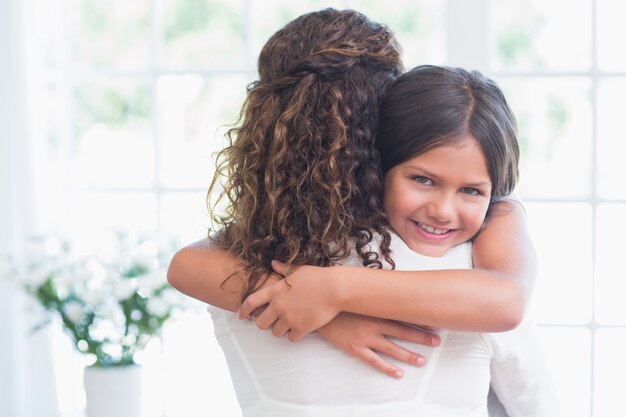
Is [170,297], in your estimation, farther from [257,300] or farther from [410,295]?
[410,295]

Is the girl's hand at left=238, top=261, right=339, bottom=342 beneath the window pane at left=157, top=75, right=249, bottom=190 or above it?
beneath

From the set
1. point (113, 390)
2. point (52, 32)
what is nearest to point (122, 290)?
point (113, 390)

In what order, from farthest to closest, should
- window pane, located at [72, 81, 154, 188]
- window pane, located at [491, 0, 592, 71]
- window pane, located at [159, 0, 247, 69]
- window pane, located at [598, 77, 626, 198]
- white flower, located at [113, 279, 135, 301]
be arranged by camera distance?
window pane, located at [72, 81, 154, 188], window pane, located at [159, 0, 247, 69], window pane, located at [491, 0, 592, 71], window pane, located at [598, 77, 626, 198], white flower, located at [113, 279, 135, 301]

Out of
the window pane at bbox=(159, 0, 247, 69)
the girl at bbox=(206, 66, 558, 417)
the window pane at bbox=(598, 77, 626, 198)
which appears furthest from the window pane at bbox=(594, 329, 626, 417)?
the window pane at bbox=(159, 0, 247, 69)

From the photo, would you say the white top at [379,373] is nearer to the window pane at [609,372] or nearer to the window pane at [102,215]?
the window pane at [609,372]

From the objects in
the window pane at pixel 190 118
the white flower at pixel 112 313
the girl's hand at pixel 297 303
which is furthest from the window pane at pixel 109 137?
the girl's hand at pixel 297 303

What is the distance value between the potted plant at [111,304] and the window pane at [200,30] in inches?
31.5

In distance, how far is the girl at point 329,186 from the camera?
112cm

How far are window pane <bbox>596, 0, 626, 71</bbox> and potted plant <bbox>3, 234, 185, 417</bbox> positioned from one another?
4.71 ft

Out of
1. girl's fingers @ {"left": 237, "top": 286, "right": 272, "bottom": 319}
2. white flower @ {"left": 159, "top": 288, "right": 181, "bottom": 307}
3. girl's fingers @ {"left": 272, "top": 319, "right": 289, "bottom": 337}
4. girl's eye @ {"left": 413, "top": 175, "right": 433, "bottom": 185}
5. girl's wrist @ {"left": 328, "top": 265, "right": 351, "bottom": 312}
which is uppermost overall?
girl's eye @ {"left": 413, "top": 175, "right": 433, "bottom": 185}

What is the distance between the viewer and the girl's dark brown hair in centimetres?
113

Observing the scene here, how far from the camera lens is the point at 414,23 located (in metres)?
2.72

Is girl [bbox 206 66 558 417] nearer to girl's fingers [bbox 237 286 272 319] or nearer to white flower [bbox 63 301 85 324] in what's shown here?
girl's fingers [bbox 237 286 272 319]

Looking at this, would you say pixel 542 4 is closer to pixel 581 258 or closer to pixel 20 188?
pixel 581 258
